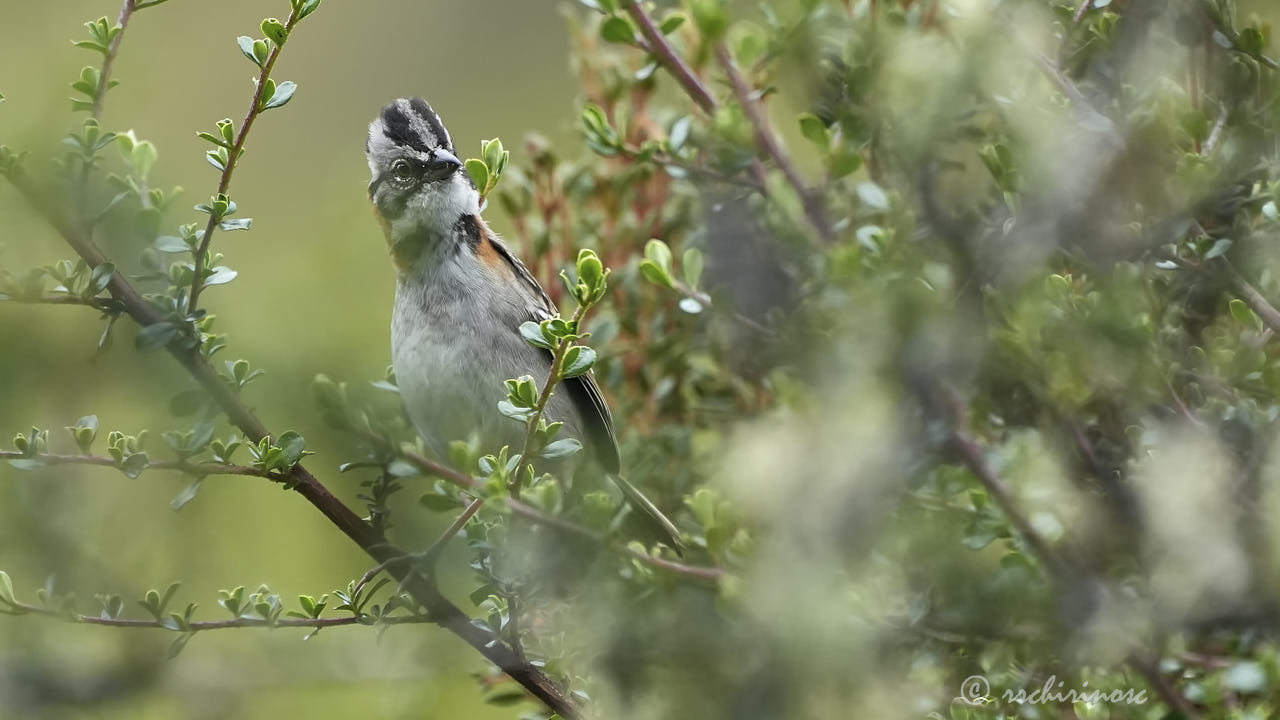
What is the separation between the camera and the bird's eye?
2.76m

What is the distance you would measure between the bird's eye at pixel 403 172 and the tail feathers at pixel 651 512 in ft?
2.82

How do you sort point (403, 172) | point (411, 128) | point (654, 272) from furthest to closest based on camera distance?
point (403, 172), point (411, 128), point (654, 272)

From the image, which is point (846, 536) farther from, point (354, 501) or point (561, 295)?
point (561, 295)

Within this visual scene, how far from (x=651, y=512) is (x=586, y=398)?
1.19ft

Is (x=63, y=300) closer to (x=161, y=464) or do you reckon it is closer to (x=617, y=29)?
(x=161, y=464)

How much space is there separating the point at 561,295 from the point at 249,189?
11.4ft

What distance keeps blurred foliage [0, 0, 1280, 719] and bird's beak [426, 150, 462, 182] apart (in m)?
0.52

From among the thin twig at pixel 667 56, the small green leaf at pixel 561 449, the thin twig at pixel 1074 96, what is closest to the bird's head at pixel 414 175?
the thin twig at pixel 667 56

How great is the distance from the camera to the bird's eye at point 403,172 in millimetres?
2762

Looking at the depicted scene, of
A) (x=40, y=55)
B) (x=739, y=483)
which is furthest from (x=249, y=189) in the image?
(x=739, y=483)

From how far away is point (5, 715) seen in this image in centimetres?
156

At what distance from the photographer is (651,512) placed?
2506 millimetres

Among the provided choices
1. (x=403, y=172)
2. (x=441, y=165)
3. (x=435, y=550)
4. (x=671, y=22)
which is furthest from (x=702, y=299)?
(x=403, y=172)

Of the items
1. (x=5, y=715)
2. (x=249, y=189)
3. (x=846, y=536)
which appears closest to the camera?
(x=846, y=536)
